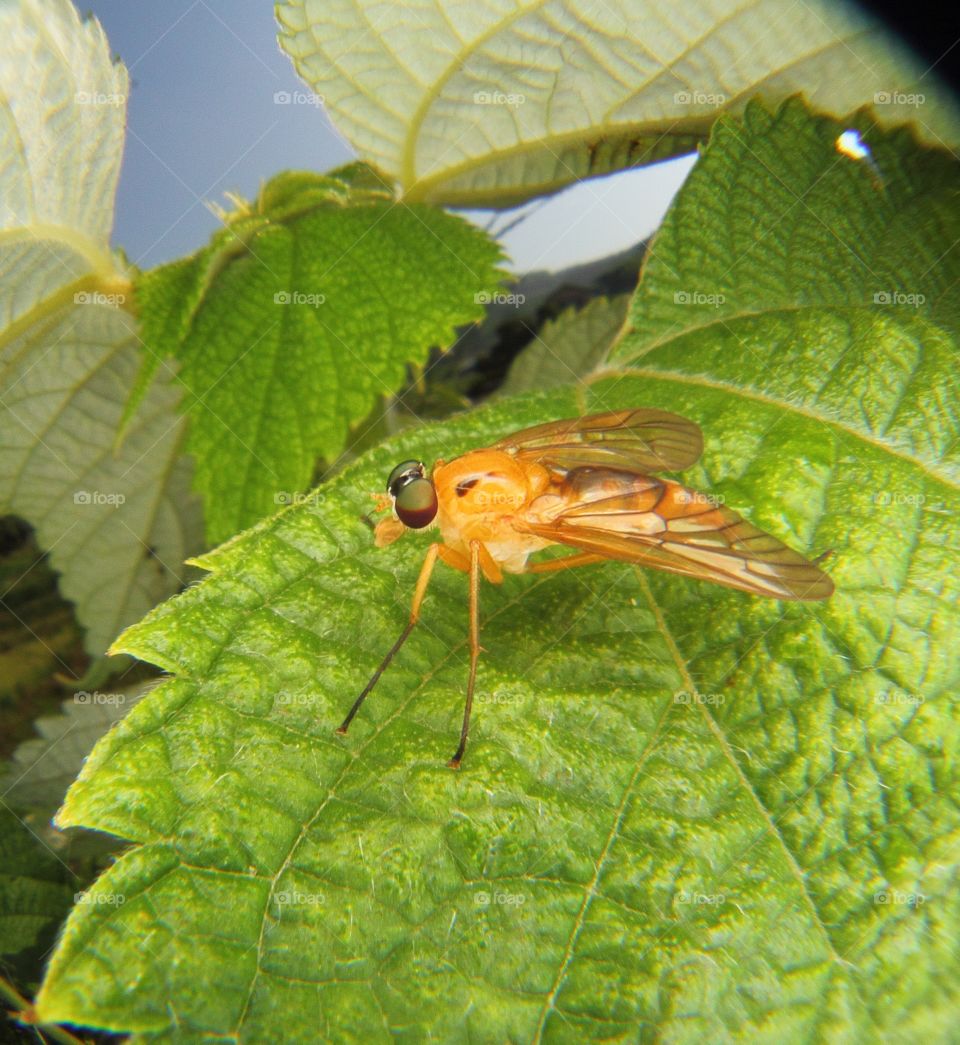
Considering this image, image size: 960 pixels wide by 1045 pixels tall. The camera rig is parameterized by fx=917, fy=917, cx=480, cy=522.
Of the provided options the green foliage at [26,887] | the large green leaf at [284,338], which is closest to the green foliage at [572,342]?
the large green leaf at [284,338]

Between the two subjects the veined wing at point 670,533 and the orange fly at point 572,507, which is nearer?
the veined wing at point 670,533

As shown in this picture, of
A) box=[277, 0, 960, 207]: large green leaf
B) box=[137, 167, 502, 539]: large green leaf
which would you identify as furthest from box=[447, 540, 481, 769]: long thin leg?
box=[277, 0, 960, 207]: large green leaf

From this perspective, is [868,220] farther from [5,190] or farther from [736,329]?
[5,190]

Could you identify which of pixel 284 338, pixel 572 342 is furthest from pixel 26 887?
pixel 572 342

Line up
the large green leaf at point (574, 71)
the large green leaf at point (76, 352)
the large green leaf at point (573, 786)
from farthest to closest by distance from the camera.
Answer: the large green leaf at point (574, 71) → the large green leaf at point (76, 352) → the large green leaf at point (573, 786)

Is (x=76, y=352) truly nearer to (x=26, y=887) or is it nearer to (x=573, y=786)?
(x=26, y=887)

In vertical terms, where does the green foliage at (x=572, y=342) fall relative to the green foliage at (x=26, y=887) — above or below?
below

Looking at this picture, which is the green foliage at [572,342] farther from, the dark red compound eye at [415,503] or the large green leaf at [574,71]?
the dark red compound eye at [415,503]

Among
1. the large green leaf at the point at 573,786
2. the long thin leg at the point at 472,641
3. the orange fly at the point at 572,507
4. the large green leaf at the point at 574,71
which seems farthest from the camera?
the large green leaf at the point at 574,71
